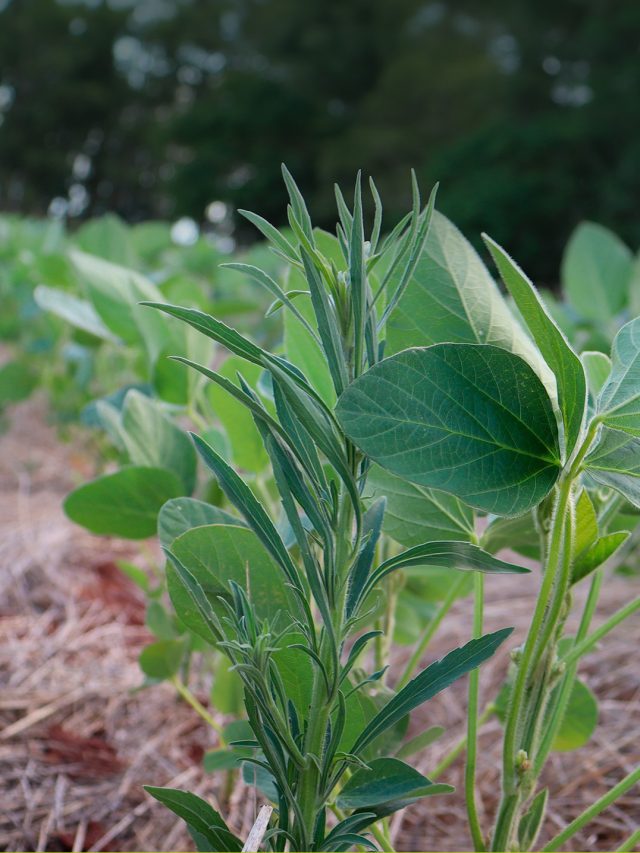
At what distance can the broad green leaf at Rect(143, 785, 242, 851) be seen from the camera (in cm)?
40

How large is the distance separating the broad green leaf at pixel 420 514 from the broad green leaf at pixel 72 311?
0.51m

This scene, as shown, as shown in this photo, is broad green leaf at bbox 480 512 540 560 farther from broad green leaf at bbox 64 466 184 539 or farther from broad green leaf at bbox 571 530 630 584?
broad green leaf at bbox 64 466 184 539

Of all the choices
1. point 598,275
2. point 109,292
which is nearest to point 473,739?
point 109,292

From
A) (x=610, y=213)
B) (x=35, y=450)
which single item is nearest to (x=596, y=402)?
(x=35, y=450)

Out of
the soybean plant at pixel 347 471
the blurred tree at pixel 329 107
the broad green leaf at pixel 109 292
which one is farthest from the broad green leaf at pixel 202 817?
the blurred tree at pixel 329 107

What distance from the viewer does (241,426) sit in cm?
64

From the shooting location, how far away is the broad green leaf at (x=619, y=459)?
39 cm

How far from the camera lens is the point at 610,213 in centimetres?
1080

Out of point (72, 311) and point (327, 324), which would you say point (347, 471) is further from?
point (72, 311)

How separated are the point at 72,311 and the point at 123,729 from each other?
44 cm

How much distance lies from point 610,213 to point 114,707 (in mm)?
10816

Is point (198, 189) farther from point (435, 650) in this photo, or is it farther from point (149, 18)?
point (435, 650)

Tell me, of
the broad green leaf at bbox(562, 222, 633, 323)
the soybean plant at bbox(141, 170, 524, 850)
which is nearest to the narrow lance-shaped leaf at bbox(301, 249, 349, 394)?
the soybean plant at bbox(141, 170, 524, 850)

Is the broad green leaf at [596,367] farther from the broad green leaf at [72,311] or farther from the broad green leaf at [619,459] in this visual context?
the broad green leaf at [72,311]
